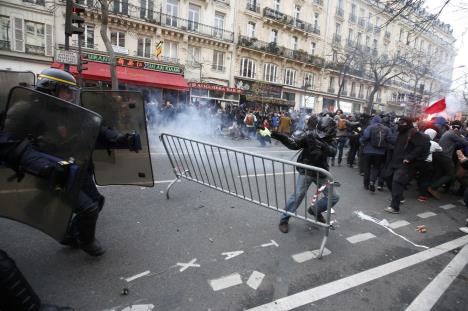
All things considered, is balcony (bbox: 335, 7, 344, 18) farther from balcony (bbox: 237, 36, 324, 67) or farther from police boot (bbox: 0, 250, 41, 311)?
police boot (bbox: 0, 250, 41, 311)

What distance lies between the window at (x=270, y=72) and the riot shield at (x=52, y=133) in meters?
29.1

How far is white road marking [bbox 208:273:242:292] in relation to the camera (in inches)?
104

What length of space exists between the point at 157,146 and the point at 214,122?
6.35 meters

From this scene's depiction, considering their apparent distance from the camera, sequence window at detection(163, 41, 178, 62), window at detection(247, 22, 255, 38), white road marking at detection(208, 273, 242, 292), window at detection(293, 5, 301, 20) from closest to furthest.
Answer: white road marking at detection(208, 273, 242, 292)
window at detection(163, 41, 178, 62)
window at detection(247, 22, 255, 38)
window at detection(293, 5, 301, 20)

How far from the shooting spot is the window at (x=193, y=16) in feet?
80.6

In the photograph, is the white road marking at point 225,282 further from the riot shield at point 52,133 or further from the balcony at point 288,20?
the balcony at point 288,20

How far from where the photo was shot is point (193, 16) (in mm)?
24922

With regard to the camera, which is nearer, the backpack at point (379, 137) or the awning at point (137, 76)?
the backpack at point (379, 137)

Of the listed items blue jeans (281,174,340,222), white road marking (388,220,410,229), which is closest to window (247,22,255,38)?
white road marking (388,220,410,229)

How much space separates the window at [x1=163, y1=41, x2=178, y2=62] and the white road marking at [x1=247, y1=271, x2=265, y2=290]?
75.6 feet

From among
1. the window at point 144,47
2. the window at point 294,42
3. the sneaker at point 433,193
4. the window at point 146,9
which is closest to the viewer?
the sneaker at point 433,193

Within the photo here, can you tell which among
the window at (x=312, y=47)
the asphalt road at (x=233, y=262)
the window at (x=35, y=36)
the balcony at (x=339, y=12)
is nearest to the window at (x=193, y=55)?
the window at (x=35, y=36)

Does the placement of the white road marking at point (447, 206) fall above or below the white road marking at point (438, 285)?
below

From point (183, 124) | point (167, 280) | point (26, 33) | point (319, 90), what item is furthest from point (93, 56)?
point (319, 90)
